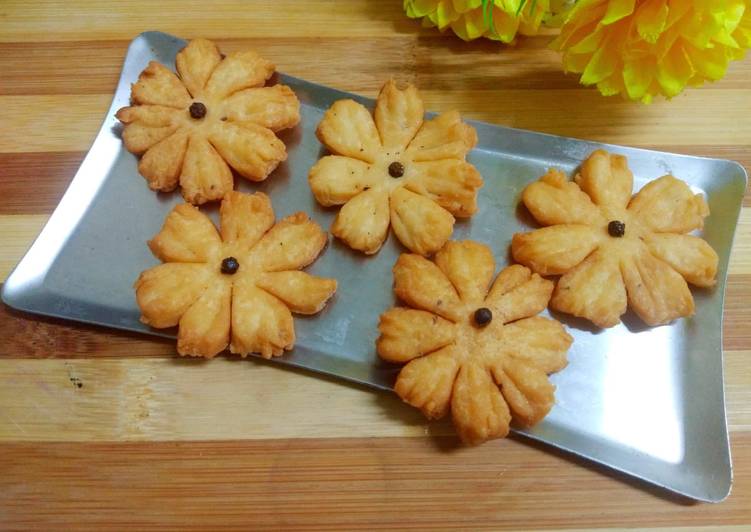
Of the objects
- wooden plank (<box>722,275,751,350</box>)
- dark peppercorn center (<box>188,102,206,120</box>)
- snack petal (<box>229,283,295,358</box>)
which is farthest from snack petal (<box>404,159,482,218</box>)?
wooden plank (<box>722,275,751,350</box>)

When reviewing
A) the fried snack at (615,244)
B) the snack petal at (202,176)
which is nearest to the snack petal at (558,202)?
the fried snack at (615,244)

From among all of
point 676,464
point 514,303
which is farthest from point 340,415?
point 676,464

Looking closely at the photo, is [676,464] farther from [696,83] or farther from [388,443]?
[696,83]

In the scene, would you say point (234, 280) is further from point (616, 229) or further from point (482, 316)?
point (616, 229)

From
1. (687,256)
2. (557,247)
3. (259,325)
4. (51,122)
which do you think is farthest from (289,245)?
(687,256)

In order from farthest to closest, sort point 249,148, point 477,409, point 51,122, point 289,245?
1. point 51,122
2. point 249,148
3. point 289,245
4. point 477,409
